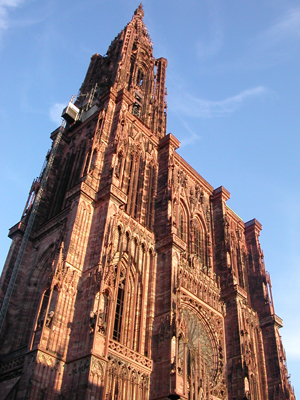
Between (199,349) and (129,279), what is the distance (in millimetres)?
6330

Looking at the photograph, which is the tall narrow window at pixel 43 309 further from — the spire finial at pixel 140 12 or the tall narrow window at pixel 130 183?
the spire finial at pixel 140 12

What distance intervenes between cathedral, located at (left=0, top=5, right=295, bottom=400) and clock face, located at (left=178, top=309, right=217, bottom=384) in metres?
0.08

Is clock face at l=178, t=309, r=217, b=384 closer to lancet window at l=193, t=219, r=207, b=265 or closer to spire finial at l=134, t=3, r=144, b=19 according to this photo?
lancet window at l=193, t=219, r=207, b=265

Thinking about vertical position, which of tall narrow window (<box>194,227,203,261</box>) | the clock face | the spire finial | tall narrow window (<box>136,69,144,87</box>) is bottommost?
the clock face

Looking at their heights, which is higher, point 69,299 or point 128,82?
point 128,82

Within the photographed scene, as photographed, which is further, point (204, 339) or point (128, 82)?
point (128, 82)

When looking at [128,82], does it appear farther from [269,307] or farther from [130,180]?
[269,307]

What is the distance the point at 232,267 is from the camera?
3453 centimetres

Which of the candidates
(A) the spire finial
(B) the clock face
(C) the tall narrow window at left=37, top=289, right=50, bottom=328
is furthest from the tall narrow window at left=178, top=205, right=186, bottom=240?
(A) the spire finial

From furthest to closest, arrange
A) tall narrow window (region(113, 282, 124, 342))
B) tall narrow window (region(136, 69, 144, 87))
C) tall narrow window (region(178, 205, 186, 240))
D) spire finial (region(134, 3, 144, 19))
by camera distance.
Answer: spire finial (region(134, 3, 144, 19)) → tall narrow window (region(136, 69, 144, 87)) → tall narrow window (region(178, 205, 186, 240)) → tall narrow window (region(113, 282, 124, 342))

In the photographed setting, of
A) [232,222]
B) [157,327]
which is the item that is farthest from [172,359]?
[232,222]

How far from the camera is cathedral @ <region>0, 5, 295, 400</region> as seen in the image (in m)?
20.9

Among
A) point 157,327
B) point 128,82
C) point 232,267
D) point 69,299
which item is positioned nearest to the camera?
point 69,299

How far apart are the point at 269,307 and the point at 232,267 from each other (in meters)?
A: 4.66
